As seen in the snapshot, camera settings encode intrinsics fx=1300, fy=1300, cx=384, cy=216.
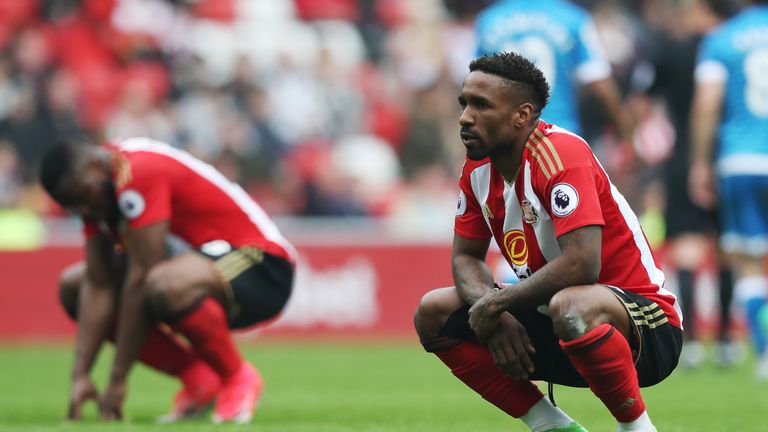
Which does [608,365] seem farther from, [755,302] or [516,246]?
[755,302]

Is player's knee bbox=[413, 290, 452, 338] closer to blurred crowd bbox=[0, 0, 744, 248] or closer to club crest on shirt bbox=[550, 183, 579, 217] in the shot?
club crest on shirt bbox=[550, 183, 579, 217]

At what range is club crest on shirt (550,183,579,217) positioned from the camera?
166 inches

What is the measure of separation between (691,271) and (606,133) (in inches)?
208

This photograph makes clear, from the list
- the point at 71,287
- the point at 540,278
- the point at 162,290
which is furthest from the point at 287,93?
the point at 540,278

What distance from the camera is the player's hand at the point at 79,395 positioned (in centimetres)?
614

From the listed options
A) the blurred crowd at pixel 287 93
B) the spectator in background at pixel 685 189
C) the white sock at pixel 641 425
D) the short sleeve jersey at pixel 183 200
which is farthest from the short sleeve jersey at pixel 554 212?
the blurred crowd at pixel 287 93

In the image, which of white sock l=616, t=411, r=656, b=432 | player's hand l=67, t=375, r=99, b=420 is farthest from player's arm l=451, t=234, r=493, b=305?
player's hand l=67, t=375, r=99, b=420

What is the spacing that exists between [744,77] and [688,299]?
1.97 metres

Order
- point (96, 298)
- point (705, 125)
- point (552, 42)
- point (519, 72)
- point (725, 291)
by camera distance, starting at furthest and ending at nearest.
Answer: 1. point (725, 291)
2. point (705, 125)
3. point (552, 42)
4. point (96, 298)
5. point (519, 72)

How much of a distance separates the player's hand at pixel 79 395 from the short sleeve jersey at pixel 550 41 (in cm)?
325

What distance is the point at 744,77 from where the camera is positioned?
27.9 feet

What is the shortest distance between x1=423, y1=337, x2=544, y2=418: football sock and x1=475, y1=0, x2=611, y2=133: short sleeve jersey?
11.6 feet

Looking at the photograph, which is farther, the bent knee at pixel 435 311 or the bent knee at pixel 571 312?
the bent knee at pixel 435 311

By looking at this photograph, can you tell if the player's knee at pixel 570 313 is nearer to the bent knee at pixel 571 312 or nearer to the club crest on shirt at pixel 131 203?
the bent knee at pixel 571 312
